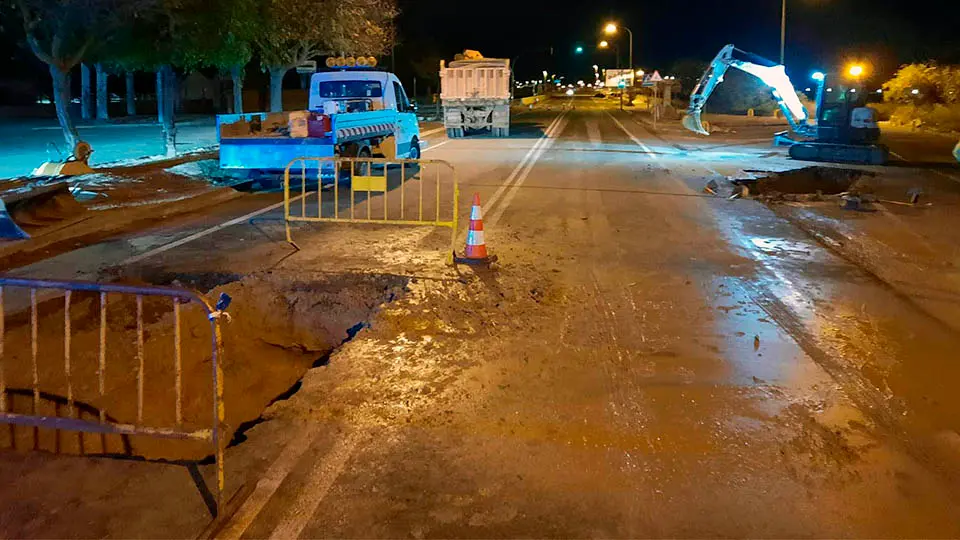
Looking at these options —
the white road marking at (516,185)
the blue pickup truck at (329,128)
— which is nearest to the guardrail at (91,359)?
the white road marking at (516,185)

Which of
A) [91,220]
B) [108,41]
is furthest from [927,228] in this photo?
[108,41]

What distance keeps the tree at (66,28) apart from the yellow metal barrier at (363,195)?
18.6 feet

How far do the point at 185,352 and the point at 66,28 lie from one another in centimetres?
1439

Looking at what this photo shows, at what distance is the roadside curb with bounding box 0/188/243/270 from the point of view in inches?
423

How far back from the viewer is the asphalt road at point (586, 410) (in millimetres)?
4207

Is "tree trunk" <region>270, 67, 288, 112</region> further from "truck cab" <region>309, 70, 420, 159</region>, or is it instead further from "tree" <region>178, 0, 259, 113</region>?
"truck cab" <region>309, 70, 420, 159</region>

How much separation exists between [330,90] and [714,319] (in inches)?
590

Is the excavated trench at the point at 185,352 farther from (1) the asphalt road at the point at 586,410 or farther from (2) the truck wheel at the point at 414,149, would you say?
(2) the truck wheel at the point at 414,149

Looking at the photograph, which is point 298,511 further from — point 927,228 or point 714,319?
point 927,228

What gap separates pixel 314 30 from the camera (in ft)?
86.4

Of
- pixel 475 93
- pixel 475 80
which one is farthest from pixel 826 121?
pixel 475 80

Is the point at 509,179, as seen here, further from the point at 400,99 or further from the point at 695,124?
the point at 695,124

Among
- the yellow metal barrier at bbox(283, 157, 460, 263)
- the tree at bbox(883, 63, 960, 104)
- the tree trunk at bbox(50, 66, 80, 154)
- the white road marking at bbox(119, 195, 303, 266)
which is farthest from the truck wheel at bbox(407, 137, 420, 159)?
the tree at bbox(883, 63, 960, 104)

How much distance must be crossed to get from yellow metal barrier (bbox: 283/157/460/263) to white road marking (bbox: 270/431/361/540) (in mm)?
5603
